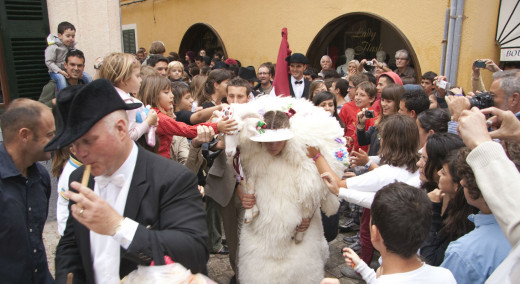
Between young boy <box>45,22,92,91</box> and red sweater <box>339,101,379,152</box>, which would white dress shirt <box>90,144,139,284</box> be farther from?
young boy <box>45,22,92,91</box>

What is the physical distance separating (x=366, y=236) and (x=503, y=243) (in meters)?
1.88

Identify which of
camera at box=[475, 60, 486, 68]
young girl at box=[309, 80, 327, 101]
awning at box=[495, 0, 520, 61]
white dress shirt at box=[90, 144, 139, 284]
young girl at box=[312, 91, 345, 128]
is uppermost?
awning at box=[495, 0, 520, 61]

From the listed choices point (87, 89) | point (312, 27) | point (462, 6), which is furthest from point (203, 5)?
point (87, 89)

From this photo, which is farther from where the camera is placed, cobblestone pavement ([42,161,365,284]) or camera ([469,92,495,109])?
cobblestone pavement ([42,161,365,284])

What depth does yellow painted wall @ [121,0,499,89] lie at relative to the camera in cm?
690

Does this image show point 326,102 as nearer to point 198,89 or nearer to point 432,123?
point 432,123

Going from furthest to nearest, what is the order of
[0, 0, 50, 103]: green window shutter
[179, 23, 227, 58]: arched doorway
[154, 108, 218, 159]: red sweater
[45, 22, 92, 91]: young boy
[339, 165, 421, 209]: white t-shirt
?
1. [179, 23, 227, 58]: arched doorway
2. [0, 0, 50, 103]: green window shutter
3. [45, 22, 92, 91]: young boy
4. [154, 108, 218, 159]: red sweater
5. [339, 165, 421, 209]: white t-shirt

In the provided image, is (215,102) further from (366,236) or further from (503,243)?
(503,243)

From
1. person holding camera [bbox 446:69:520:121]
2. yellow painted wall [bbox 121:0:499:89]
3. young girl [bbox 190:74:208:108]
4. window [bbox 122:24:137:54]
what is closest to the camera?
person holding camera [bbox 446:69:520:121]

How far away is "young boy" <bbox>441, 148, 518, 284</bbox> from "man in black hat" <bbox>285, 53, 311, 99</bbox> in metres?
5.06

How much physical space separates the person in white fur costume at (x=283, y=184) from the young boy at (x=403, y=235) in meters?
1.11

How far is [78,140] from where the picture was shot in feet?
5.33

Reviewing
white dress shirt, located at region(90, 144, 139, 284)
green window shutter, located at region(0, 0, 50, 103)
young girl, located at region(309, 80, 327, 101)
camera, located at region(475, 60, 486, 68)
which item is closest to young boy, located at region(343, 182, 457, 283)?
white dress shirt, located at region(90, 144, 139, 284)

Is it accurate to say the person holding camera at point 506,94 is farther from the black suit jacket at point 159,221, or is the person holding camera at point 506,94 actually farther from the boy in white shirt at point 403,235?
the black suit jacket at point 159,221
